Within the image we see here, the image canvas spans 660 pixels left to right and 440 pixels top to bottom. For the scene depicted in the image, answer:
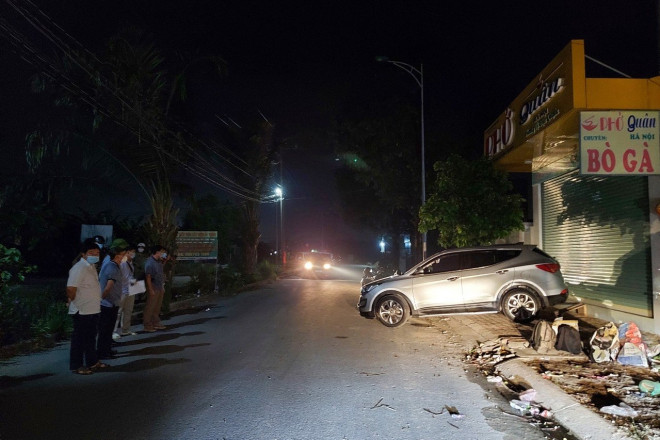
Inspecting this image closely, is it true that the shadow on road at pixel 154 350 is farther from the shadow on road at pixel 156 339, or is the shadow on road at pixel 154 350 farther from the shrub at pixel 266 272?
the shrub at pixel 266 272

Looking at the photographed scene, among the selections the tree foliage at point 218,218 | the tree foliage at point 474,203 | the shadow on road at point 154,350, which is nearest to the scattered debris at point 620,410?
the shadow on road at point 154,350

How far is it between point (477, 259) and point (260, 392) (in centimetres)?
653

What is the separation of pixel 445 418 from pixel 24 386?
17.5 ft

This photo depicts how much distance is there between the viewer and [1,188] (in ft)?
35.9

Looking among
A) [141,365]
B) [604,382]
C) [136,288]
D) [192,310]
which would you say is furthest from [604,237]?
[192,310]

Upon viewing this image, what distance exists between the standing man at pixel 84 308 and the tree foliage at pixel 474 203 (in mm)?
9576

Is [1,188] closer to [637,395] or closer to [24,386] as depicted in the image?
[24,386]

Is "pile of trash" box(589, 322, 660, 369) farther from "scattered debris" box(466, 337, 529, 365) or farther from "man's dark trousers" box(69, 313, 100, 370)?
"man's dark trousers" box(69, 313, 100, 370)

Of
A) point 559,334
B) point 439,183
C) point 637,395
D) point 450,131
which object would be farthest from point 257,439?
point 450,131

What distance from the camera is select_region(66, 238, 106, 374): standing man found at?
679 centimetres

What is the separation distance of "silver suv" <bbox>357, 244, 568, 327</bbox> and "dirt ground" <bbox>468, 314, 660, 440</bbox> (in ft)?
6.81

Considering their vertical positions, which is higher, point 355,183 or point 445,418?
point 355,183

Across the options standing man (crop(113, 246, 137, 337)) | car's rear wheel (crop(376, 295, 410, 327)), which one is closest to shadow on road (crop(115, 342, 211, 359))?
standing man (crop(113, 246, 137, 337))

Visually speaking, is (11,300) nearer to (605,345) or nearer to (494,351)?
(494,351)
